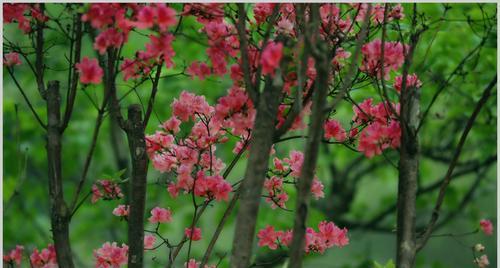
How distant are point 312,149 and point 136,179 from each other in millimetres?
759

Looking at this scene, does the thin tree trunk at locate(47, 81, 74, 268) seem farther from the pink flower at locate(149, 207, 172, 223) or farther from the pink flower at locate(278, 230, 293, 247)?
the pink flower at locate(278, 230, 293, 247)

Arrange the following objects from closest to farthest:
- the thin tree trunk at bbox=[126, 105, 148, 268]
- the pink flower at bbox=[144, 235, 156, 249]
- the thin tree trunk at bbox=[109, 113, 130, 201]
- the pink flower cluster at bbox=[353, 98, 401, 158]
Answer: the pink flower cluster at bbox=[353, 98, 401, 158] < the thin tree trunk at bbox=[126, 105, 148, 268] < the pink flower at bbox=[144, 235, 156, 249] < the thin tree trunk at bbox=[109, 113, 130, 201]

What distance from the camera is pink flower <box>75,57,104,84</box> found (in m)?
2.17

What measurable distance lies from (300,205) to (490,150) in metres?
4.57

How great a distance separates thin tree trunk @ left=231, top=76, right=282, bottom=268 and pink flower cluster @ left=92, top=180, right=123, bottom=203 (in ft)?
2.23

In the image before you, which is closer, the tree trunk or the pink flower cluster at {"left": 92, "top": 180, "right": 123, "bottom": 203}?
the tree trunk

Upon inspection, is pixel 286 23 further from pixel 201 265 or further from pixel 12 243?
pixel 12 243

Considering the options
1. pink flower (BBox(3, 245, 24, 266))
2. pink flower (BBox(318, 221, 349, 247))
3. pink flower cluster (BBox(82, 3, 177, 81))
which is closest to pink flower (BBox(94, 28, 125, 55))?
pink flower cluster (BBox(82, 3, 177, 81))

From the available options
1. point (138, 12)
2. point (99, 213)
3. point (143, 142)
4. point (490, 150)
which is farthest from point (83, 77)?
point (99, 213)

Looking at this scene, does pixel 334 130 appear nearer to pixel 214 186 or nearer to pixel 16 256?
pixel 214 186

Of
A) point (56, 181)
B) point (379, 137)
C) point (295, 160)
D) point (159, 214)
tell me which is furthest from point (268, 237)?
point (56, 181)

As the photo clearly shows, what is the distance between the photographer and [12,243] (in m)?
8.02

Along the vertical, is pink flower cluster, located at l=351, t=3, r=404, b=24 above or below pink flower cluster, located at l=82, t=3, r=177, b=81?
above

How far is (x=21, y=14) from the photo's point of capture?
240 cm
